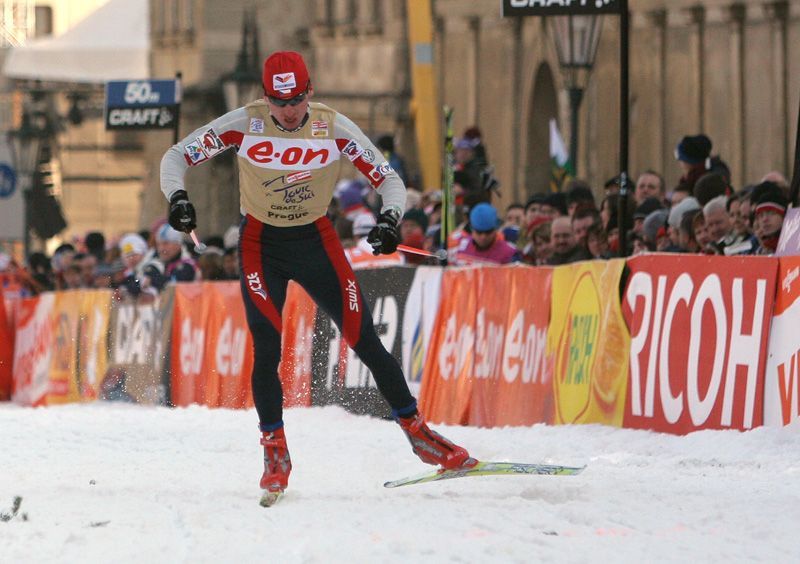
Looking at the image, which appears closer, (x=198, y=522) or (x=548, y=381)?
(x=198, y=522)

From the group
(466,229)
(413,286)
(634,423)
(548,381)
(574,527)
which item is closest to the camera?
(574,527)

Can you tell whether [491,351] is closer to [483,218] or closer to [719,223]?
[483,218]

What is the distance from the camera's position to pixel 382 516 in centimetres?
736

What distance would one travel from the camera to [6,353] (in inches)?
840

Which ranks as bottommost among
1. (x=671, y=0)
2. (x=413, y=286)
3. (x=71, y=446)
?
(x=71, y=446)

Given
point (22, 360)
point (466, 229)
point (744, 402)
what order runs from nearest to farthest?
point (744, 402) < point (466, 229) < point (22, 360)

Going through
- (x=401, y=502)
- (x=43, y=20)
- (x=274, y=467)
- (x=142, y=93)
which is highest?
(x=43, y=20)

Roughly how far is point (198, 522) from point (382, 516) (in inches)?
28.0

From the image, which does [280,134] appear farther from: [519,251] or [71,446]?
[519,251]

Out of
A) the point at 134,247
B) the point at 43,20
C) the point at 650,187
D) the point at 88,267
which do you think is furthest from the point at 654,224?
the point at 43,20

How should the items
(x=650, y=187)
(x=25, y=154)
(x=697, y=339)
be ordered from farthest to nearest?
(x=25, y=154)
(x=650, y=187)
(x=697, y=339)

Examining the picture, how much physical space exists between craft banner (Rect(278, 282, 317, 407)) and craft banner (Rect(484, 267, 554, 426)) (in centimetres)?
A: 257

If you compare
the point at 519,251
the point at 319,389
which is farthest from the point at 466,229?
the point at 319,389

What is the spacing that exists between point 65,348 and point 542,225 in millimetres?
7507
